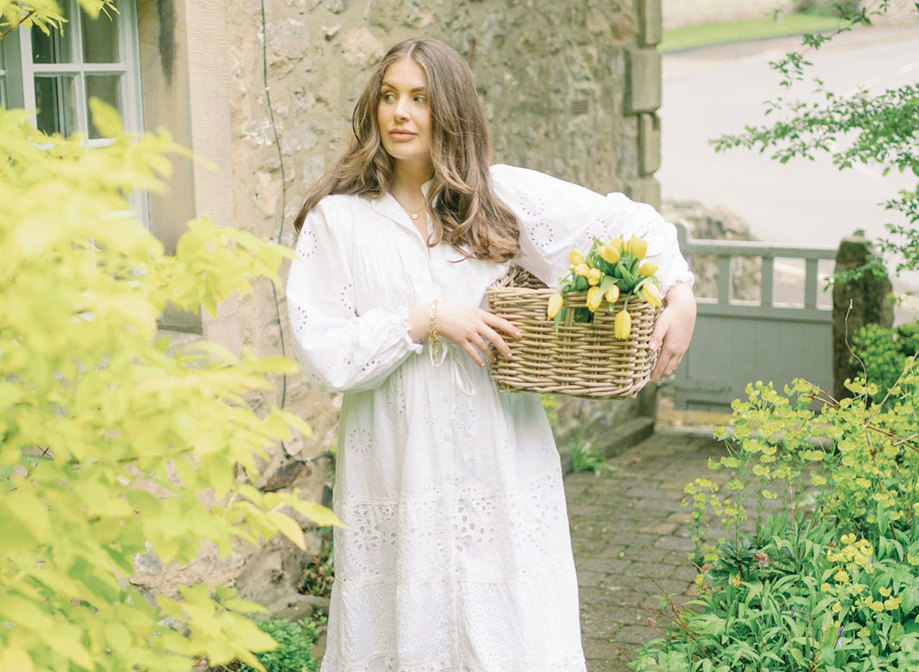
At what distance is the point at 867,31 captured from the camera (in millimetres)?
23922

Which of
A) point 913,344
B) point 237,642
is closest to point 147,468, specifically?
point 237,642

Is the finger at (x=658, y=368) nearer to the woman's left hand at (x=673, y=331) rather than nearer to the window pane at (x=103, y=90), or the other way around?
the woman's left hand at (x=673, y=331)

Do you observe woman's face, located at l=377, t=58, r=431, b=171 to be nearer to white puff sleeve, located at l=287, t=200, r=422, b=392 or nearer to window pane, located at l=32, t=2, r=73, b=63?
white puff sleeve, located at l=287, t=200, r=422, b=392

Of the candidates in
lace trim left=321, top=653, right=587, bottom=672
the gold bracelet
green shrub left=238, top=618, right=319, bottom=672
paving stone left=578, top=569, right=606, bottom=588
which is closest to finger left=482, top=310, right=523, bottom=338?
the gold bracelet

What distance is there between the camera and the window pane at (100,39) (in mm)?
3576

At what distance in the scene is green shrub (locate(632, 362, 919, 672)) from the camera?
3.00 meters

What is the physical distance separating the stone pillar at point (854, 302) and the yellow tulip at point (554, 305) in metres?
4.83

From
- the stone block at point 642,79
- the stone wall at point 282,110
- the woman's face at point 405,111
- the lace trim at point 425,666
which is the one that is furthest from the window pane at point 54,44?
the stone block at point 642,79

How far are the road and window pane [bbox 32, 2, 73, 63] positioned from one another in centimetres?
1319

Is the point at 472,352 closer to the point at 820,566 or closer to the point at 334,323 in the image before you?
the point at 334,323

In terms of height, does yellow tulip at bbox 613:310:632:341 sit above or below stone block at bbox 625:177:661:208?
below

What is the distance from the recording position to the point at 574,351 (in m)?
2.46

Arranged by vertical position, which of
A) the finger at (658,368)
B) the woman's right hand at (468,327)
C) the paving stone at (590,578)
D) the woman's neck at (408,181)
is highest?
the woman's neck at (408,181)

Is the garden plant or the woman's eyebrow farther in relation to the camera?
the garden plant
